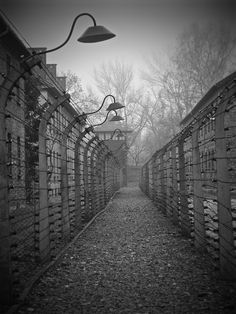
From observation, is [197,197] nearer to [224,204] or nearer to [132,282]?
[224,204]

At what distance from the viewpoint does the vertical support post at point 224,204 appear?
3.97m

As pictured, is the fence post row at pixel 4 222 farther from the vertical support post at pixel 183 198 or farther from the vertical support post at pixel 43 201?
the vertical support post at pixel 183 198

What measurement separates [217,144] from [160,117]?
4245 cm

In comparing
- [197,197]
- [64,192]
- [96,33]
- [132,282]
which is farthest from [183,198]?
[96,33]

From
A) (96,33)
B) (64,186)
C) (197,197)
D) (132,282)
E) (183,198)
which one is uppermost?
(96,33)

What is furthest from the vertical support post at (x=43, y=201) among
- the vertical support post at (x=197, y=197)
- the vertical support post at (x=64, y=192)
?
the vertical support post at (x=197, y=197)

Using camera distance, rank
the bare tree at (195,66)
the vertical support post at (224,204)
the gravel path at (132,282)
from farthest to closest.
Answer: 1. the bare tree at (195,66)
2. the vertical support post at (224,204)
3. the gravel path at (132,282)

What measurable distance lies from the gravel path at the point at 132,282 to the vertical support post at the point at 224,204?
220 millimetres

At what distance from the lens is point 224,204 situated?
13.4ft

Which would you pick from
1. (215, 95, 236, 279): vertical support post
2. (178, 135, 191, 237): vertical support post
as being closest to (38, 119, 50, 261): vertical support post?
(215, 95, 236, 279): vertical support post

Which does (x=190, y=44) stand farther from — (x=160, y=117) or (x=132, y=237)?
(x=132, y=237)

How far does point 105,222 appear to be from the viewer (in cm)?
987

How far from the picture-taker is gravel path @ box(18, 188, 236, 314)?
3379mm

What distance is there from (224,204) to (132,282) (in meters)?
1.42
